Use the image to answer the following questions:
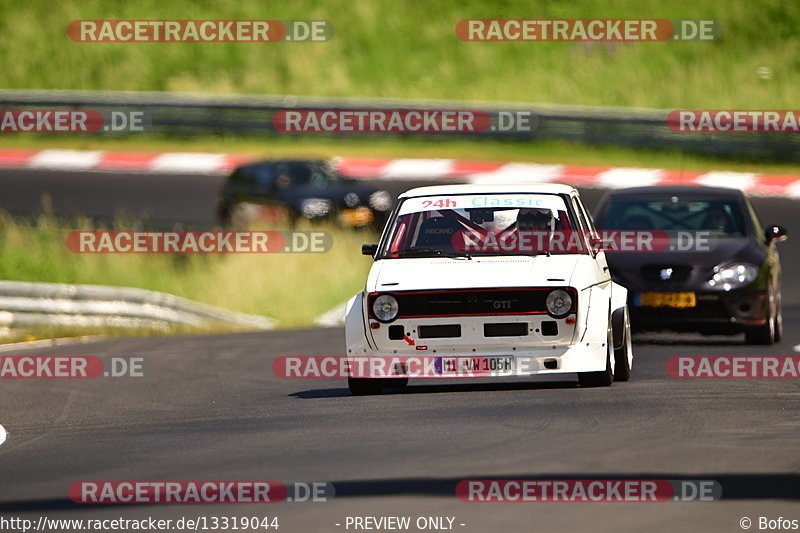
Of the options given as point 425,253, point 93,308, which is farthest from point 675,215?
point 93,308

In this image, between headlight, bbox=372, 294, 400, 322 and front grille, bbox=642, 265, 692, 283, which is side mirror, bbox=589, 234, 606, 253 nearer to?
headlight, bbox=372, 294, 400, 322

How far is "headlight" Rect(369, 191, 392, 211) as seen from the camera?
81.6ft

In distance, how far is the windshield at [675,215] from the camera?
15.3 meters

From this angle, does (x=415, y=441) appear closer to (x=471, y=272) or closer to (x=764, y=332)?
(x=471, y=272)

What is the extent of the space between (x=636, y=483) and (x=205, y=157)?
80.7 ft

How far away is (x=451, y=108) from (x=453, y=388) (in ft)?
64.8

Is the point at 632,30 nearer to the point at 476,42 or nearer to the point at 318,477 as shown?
the point at 476,42

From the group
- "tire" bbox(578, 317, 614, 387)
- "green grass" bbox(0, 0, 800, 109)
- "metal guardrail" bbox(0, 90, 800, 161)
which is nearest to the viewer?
"tire" bbox(578, 317, 614, 387)

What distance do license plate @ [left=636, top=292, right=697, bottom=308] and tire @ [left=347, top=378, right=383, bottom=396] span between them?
12.0 feet

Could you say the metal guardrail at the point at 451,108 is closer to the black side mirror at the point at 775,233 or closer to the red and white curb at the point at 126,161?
the red and white curb at the point at 126,161

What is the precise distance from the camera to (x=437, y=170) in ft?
96.7

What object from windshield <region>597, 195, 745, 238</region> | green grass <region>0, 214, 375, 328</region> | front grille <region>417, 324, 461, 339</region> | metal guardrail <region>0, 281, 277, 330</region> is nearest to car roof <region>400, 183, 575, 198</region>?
front grille <region>417, 324, 461, 339</region>

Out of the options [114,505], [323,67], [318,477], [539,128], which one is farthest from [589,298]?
[323,67]

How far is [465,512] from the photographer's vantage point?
690cm
